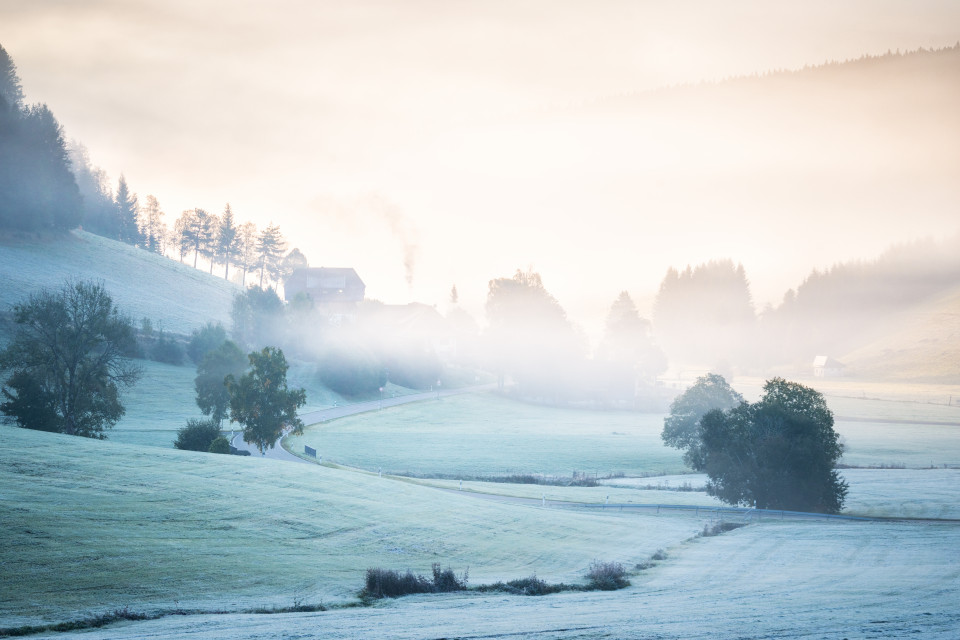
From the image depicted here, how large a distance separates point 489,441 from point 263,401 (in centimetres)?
2735

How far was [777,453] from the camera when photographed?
42.9 metres

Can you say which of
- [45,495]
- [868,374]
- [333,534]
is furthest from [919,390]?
[45,495]

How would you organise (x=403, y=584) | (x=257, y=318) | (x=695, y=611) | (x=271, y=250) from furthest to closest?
(x=271, y=250) → (x=257, y=318) → (x=403, y=584) → (x=695, y=611)

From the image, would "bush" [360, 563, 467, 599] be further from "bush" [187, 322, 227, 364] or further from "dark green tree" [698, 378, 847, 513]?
"bush" [187, 322, 227, 364]

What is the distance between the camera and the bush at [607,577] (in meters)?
21.2

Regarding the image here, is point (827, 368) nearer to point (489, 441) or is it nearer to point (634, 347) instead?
point (634, 347)

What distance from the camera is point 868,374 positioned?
139625 mm

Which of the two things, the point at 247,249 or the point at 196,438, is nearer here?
the point at 196,438

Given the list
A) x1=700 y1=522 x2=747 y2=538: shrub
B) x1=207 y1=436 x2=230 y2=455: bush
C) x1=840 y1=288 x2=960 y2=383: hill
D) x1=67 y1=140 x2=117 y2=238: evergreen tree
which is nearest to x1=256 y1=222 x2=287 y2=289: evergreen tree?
x1=67 y1=140 x2=117 y2=238: evergreen tree

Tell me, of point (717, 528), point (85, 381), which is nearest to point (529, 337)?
point (85, 381)

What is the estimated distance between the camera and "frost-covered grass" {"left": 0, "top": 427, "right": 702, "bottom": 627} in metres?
17.0

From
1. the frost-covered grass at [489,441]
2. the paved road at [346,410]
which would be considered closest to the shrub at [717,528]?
the frost-covered grass at [489,441]

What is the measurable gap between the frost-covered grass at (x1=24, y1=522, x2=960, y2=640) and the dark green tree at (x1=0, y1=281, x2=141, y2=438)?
43.0 meters

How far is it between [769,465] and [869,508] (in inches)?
246
